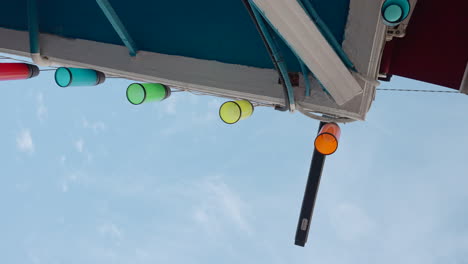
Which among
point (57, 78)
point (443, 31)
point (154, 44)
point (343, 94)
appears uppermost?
point (443, 31)

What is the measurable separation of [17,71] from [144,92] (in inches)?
54.6

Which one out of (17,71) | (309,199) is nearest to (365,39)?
(309,199)

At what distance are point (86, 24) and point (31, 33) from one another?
0.53 meters

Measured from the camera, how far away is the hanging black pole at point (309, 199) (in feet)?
13.3

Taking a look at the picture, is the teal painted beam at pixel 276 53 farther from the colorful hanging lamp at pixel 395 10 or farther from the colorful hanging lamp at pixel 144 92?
the colorful hanging lamp at pixel 144 92

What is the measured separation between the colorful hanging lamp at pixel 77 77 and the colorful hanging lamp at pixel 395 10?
2585 mm

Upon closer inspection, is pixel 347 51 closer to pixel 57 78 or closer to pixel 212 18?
pixel 212 18

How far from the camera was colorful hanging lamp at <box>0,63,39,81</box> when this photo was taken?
12.5ft

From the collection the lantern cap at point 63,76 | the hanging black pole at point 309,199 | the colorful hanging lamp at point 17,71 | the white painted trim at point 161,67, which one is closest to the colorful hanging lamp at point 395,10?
the white painted trim at point 161,67

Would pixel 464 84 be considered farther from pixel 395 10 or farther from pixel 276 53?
pixel 276 53

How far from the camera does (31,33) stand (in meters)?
4.02

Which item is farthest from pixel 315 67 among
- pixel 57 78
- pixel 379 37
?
pixel 57 78

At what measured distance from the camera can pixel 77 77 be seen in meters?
3.65

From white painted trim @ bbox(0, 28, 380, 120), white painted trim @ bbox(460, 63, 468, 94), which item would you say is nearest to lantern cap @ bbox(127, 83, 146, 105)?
white painted trim @ bbox(0, 28, 380, 120)
